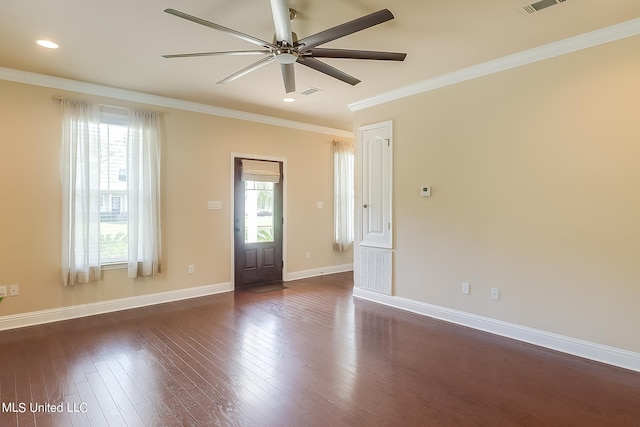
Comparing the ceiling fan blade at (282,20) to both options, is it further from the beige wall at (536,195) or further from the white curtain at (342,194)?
the white curtain at (342,194)

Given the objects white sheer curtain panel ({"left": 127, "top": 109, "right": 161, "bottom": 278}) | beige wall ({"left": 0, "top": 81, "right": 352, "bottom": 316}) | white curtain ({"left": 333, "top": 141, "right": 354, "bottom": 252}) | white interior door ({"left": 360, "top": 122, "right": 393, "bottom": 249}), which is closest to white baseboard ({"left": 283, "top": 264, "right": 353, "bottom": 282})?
beige wall ({"left": 0, "top": 81, "right": 352, "bottom": 316})

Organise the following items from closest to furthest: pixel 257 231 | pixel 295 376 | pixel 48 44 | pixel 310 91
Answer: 1. pixel 295 376
2. pixel 48 44
3. pixel 310 91
4. pixel 257 231

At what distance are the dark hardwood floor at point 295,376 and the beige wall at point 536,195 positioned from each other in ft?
1.57

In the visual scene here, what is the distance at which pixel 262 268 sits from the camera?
5785 mm

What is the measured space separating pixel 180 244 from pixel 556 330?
15.1 ft

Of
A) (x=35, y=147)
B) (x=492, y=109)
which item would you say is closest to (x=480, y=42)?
(x=492, y=109)

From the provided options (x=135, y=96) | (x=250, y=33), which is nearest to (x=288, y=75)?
(x=250, y=33)

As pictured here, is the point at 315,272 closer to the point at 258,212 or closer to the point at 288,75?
the point at 258,212

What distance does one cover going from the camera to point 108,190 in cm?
429

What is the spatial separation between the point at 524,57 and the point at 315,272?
4.60 metres

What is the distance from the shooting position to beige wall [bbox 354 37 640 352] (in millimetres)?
2859

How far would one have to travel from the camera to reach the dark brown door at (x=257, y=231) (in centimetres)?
551

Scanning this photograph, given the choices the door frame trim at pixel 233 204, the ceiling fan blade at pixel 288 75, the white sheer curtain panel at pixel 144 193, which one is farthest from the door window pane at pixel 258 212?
the ceiling fan blade at pixel 288 75

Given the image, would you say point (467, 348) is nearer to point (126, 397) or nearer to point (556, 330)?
point (556, 330)
